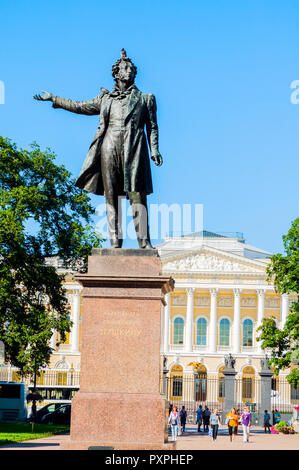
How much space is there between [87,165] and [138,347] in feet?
8.05

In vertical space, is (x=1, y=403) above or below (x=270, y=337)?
below

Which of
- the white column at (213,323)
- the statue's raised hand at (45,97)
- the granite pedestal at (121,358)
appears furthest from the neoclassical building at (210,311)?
the granite pedestal at (121,358)

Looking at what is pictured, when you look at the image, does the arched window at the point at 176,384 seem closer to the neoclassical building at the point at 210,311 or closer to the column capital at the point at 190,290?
the neoclassical building at the point at 210,311

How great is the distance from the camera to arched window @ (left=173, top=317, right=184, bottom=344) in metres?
75.2

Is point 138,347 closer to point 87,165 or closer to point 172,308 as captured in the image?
point 87,165

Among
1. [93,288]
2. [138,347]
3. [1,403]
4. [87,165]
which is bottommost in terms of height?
[1,403]

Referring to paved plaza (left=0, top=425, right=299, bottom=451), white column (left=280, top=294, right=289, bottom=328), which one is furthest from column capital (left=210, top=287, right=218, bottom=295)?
paved plaza (left=0, top=425, right=299, bottom=451)

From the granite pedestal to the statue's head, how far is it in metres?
2.42

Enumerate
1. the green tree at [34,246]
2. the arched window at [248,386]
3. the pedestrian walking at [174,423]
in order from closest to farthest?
the pedestrian walking at [174,423]
the green tree at [34,246]
the arched window at [248,386]

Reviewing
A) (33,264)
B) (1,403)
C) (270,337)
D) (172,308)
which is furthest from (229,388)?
(172,308)

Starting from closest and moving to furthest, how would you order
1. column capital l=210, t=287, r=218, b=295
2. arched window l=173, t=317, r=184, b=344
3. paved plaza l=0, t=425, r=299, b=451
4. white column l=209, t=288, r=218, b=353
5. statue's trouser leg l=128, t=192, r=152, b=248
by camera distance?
statue's trouser leg l=128, t=192, r=152, b=248 → paved plaza l=0, t=425, r=299, b=451 → white column l=209, t=288, r=218, b=353 → arched window l=173, t=317, r=184, b=344 → column capital l=210, t=287, r=218, b=295

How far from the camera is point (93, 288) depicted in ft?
29.1

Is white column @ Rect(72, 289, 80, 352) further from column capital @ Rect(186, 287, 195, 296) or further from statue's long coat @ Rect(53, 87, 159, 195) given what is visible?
statue's long coat @ Rect(53, 87, 159, 195)

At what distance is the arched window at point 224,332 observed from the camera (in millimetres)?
74562
